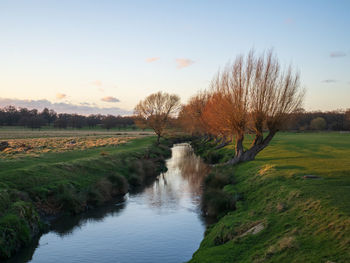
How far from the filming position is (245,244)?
1084 cm

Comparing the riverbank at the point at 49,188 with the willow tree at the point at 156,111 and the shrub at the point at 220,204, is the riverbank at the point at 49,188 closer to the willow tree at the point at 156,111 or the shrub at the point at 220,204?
the shrub at the point at 220,204

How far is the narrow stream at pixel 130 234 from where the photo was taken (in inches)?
533

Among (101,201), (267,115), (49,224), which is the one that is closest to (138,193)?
(101,201)

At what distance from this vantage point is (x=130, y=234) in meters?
16.2

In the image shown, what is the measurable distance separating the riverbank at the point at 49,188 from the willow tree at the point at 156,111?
92.9ft

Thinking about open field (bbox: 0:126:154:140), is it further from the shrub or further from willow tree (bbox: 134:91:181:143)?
the shrub

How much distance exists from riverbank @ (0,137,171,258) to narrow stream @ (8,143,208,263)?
87 centimetres

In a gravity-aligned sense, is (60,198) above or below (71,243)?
above

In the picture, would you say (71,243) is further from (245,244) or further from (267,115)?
(267,115)

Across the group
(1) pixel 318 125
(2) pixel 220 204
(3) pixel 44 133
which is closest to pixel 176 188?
(2) pixel 220 204

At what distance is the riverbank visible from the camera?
14433mm

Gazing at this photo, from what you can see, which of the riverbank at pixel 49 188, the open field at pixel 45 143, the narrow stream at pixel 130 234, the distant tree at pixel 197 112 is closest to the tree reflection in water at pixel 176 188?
the narrow stream at pixel 130 234

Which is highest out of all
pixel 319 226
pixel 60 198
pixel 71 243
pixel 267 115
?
pixel 267 115

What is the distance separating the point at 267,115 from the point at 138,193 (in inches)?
548
